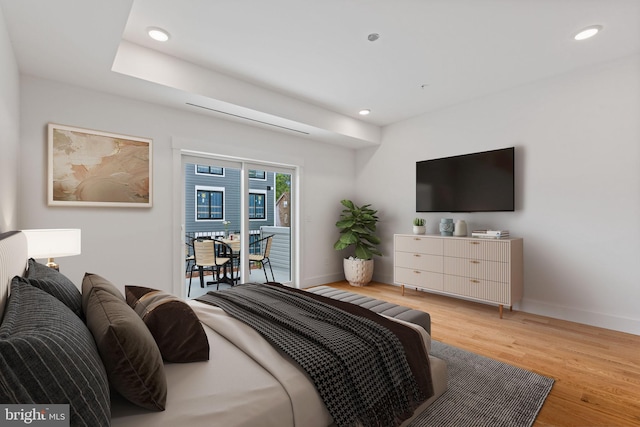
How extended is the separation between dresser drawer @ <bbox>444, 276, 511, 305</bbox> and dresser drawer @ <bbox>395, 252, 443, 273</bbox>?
192 mm

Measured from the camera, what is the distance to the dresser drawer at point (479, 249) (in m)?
3.37

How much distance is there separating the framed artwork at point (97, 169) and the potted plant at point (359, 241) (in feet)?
9.39

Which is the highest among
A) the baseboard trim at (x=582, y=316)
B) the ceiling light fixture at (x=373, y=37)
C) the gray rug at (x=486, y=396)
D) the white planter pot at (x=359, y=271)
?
the ceiling light fixture at (x=373, y=37)

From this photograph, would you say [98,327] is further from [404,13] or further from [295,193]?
[295,193]

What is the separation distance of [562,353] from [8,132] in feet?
14.8

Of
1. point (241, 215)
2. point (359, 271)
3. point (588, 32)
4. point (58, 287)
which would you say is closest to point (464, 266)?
point (359, 271)

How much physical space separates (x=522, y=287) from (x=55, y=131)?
5.14 metres

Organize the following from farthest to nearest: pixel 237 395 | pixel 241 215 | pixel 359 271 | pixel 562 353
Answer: pixel 359 271 → pixel 241 215 → pixel 562 353 → pixel 237 395

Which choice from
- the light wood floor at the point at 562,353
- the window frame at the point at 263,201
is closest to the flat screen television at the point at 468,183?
the light wood floor at the point at 562,353

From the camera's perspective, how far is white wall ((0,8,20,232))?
1.91 meters

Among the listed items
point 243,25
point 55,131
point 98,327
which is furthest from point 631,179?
point 55,131

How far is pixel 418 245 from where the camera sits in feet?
13.6

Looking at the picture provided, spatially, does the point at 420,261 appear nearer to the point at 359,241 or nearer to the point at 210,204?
the point at 359,241

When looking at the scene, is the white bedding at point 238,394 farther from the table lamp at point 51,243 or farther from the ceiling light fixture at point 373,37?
the ceiling light fixture at point 373,37
